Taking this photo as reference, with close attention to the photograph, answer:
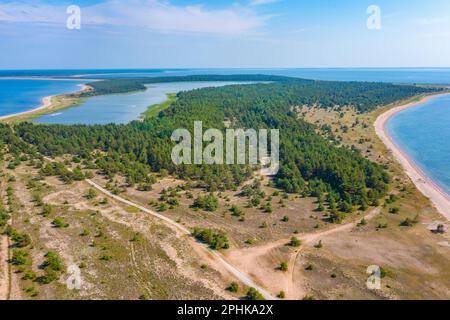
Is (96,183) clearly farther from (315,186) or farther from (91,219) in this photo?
(315,186)

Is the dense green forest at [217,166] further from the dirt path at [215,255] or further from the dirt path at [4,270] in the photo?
the dirt path at [4,270]

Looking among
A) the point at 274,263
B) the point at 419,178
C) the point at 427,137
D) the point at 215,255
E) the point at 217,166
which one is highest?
the point at 427,137

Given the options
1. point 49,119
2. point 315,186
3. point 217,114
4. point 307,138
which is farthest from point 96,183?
point 49,119

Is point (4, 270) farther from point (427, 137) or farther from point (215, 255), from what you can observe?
point (427, 137)

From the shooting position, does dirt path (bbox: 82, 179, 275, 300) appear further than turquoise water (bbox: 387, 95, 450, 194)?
No

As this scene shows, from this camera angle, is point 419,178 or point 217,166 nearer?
point 419,178

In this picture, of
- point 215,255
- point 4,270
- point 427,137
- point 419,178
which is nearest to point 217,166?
point 215,255

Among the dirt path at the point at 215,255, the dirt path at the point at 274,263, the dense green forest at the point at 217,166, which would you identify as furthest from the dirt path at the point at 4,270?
the dense green forest at the point at 217,166

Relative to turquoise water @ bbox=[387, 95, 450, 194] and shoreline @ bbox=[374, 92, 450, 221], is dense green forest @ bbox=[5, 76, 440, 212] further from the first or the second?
turquoise water @ bbox=[387, 95, 450, 194]

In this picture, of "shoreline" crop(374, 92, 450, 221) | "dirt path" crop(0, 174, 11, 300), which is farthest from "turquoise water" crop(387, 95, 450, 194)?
"dirt path" crop(0, 174, 11, 300)
